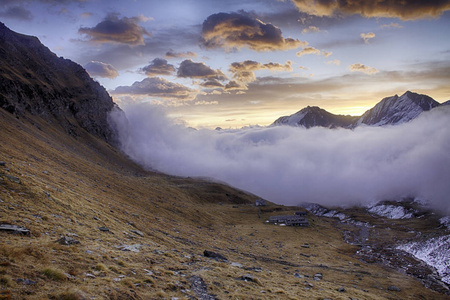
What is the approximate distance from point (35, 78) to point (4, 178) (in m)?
169

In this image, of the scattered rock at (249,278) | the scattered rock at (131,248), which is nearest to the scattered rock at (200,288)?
the scattered rock at (249,278)

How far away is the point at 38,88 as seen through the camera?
148m

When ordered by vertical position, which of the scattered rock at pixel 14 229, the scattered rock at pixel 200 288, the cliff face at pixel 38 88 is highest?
the cliff face at pixel 38 88

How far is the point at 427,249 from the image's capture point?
9006 centimetres

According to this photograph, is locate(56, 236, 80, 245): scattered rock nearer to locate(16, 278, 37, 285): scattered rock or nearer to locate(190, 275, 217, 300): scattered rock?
locate(16, 278, 37, 285): scattered rock

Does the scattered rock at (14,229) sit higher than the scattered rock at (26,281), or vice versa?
the scattered rock at (14,229)

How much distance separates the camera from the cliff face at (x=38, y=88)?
122062 millimetres

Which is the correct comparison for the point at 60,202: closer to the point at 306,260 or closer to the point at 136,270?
the point at 136,270

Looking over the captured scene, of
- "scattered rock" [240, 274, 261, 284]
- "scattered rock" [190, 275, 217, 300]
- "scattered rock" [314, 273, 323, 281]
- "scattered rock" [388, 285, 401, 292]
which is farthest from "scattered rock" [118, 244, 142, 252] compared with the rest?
"scattered rock" [388, 285, 401, 292]

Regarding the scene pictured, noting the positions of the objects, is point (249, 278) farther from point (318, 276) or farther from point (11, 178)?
point (11, 178)

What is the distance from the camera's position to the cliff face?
400 feet

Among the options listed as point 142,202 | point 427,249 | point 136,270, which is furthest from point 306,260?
point 427,249

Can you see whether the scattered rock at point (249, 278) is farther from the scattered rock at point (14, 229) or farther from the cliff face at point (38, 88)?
the cliff face at point (38, 88)

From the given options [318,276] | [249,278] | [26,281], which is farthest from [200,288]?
[318,276]
